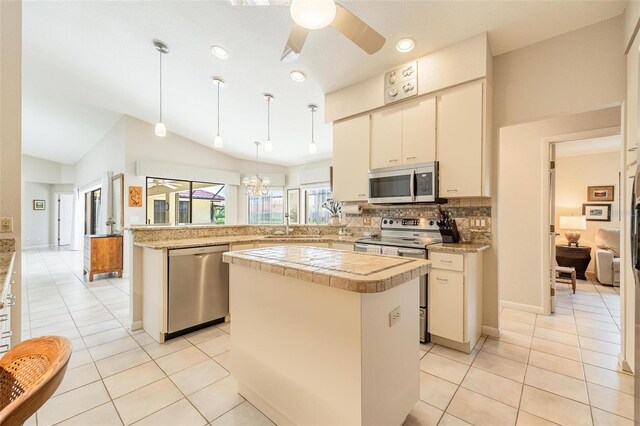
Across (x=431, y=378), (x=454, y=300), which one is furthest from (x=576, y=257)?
(x=431, y=378)

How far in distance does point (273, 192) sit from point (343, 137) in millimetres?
5584

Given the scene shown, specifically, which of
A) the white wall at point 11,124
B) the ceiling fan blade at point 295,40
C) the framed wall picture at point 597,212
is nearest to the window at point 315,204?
the framed wall picture at point 597,212

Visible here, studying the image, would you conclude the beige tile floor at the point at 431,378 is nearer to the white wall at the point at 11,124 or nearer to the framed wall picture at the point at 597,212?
the white wall at the point at 11,124

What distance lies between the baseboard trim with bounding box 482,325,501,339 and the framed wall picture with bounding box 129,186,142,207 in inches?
249

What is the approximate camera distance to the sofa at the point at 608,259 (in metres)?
4.41

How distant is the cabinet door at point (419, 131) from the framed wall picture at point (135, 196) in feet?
17.7

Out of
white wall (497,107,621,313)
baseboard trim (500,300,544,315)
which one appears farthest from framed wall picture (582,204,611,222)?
baseboard trim (500,300,544,315)

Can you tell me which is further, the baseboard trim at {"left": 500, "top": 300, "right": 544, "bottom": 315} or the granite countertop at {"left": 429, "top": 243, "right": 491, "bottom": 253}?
the baseboard trim at {"left": 500, "top": 300, "right": 544, "bottom": 315}

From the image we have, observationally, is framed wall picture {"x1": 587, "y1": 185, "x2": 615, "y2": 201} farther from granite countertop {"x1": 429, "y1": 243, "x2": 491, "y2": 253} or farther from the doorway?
the doorway

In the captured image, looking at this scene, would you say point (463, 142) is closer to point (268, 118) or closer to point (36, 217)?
point (268, 118)

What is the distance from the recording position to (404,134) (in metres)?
3.08

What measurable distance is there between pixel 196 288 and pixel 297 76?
2728 millimetres

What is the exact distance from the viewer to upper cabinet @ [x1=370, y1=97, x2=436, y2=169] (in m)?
2.89

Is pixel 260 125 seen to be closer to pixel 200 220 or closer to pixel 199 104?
pixel 199 104
